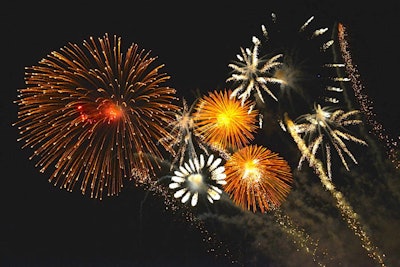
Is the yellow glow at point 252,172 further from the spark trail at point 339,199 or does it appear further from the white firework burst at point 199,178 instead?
the spark trail at point 339,199

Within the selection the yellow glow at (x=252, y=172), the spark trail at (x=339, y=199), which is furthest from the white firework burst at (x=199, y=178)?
the spark trail at (x=339, y=199)

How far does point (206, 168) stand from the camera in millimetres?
18891

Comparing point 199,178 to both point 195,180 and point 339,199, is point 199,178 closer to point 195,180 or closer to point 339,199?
point 195,180

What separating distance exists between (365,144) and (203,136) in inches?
272

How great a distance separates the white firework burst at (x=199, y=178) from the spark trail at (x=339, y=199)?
147 inches

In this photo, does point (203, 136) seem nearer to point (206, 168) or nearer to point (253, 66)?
point (206, 168)

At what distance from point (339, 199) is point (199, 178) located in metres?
6.70

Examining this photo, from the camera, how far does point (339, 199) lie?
21.5m

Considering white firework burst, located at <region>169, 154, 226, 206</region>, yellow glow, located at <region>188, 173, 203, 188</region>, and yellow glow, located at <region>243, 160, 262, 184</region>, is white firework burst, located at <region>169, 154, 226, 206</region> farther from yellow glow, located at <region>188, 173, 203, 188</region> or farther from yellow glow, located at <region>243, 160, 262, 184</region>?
yellow glow, located at <region>243, 160, 262, 184</region>

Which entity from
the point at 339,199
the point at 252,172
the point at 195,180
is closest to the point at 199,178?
the point at 195,180

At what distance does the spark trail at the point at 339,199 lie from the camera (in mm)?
20609

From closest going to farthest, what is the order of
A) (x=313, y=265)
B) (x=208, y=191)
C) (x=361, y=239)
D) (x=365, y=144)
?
(x=208, y=191)
(x=365, y=144)
(x=361, y=239)
(x=313, y=265)

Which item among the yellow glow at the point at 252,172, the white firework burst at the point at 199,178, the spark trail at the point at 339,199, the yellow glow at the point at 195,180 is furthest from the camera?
the spark trail at the point at 339,199

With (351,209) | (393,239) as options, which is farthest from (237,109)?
(393,239)
